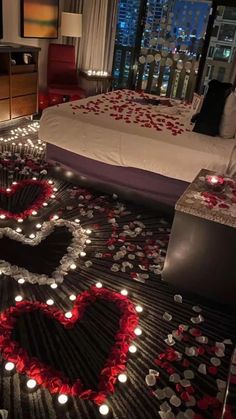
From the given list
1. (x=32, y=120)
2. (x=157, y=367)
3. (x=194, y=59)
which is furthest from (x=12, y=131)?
(x=157, y=367)

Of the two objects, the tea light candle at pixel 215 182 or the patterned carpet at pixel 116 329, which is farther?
the tea light candle at pixel 215 182

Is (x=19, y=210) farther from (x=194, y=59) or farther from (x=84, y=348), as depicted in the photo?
(x=194, y=59)

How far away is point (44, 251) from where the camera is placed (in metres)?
2.38

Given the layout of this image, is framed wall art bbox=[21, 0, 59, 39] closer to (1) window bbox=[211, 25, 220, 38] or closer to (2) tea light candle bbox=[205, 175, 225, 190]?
(1) window bbox=[211, 25, 220, 38]

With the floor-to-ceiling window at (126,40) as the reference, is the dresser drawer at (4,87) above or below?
A: below

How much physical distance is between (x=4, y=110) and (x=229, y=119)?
2.78 metres

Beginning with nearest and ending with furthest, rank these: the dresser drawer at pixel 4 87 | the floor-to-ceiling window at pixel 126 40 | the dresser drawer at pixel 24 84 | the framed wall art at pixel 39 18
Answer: the dresser drawer at pixel 4 87, the dresser drawer at pixel 24 84, the framed wall art at pixel 39 18, the floor-to-ceiling window at pixel 126 40

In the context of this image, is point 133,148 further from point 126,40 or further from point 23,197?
point 126,40

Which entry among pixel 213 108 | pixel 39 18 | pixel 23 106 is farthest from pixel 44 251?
pixel 39 18

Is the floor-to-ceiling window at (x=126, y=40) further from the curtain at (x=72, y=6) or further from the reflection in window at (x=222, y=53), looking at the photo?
the reflection in window at (x=222, y=53)

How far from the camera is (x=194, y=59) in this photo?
18.8ft

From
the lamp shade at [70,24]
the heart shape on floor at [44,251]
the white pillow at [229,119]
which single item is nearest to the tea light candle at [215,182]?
the white pillow at [229,119]

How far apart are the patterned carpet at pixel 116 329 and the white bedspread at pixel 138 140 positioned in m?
0.50

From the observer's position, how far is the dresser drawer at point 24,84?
4.38 meters
